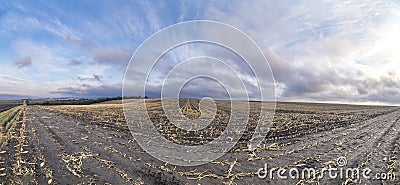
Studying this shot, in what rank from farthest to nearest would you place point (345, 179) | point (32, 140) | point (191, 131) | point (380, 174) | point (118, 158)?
point (191, 131) → point (32, 140) → point (118, 158) → point (380, 174) → point (345, 179)

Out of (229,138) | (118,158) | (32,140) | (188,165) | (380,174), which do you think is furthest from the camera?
(229,138)

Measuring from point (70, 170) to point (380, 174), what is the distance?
11192mm

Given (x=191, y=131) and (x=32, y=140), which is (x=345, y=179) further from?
(x=32, y=140)

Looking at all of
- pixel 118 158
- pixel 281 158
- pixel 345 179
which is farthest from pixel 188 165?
pixel 345 179

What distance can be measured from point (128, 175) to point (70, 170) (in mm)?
2205

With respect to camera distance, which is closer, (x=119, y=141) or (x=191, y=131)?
(x=119, y=141)

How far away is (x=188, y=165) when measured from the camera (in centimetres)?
929

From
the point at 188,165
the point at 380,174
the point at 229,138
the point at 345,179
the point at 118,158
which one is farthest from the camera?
the point at 229,138

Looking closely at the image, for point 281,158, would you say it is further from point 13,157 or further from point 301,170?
point 13,157

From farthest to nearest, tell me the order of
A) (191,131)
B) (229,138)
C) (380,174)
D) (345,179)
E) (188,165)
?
(191,131), (229,138), (188,165), (380,174), (345,179)

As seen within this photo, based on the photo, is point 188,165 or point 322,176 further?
point 188,165

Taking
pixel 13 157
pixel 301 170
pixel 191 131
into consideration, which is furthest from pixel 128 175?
pixel 191 131

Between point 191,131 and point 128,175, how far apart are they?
947 cm

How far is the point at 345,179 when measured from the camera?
26.2 ft
